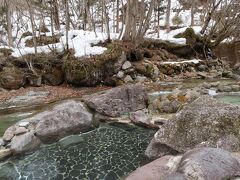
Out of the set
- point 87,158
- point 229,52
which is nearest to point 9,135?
point 87,158

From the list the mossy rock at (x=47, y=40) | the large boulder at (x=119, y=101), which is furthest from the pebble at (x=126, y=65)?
the large boulder at (x=119, y=101)

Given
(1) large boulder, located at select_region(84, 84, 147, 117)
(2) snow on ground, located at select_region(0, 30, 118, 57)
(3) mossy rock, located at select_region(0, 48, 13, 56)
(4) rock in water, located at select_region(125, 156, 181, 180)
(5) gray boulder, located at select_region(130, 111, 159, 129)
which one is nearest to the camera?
(4) rock in water, located at select_region(125, 156, 181, 180)

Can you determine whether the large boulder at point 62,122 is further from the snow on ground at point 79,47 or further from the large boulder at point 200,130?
the snow on ground at point 79,47

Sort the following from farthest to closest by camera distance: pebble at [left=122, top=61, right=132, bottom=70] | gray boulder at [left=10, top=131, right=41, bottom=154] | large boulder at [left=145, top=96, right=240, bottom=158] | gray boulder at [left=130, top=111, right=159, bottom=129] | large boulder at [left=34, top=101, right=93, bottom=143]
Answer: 1. pebble at [left=122, top=61, right=132, bottom=70]
2. gray boulder at [left=130, top=111, right=159, bottom=129]
3. large boulder at [left=34, top=101, right=93, bottom=143]
4. gray boulder at [left=10, top=131, right=41, bottom=154]
5. large boulder at [left=145, top=96, right=240, bottom=158]

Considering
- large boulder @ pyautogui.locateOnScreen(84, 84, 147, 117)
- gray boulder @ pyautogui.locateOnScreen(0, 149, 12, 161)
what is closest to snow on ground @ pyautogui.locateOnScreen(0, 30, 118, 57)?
large boulder @ pyautogui.locateOnScreen(84, 84, 147, 117)

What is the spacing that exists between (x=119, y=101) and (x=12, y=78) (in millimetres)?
7474

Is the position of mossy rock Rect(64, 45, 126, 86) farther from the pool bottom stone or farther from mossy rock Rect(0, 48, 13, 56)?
the pool bottom stone

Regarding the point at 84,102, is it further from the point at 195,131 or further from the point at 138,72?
the point at 138,72

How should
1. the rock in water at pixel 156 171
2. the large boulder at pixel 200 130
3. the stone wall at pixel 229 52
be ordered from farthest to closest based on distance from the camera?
1. the stone wall at pixel 229 52
2. the large boulder at pixel 200 130
3. the rock in water at pixel 156 171

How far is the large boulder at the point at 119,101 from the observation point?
924cm

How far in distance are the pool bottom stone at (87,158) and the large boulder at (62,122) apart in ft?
0.78

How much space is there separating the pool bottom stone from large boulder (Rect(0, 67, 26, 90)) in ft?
25.9

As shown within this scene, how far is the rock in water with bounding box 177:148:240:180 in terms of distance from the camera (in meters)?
4.11

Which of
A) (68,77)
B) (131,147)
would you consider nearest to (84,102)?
(131,147)
